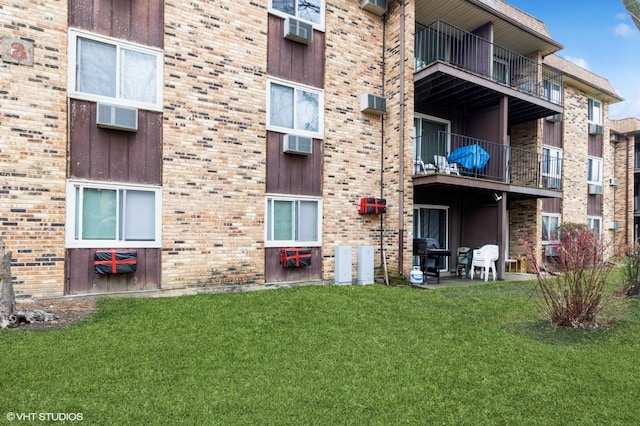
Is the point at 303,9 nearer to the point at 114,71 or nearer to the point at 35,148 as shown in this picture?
the point at 114,71

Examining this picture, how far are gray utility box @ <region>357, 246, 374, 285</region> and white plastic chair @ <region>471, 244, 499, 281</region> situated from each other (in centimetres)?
346

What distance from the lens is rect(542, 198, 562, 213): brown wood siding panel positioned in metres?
14.9

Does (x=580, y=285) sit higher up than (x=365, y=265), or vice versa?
(x=580, y=285)

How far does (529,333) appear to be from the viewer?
5.26 m

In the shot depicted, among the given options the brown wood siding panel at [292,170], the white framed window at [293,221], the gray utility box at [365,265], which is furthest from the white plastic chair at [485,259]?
the brown wood siding panel at [292,170]

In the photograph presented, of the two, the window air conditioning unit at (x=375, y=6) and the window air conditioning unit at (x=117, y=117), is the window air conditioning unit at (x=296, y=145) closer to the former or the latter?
the window air conditioning unit at (x=117, y=117)

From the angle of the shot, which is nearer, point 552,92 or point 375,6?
point 375,6

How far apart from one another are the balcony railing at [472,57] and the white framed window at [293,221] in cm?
536

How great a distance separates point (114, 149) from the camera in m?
6.92

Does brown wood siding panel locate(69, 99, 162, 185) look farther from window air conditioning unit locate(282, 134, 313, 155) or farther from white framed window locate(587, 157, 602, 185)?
white framed window locate(587, 157, 602, 185)

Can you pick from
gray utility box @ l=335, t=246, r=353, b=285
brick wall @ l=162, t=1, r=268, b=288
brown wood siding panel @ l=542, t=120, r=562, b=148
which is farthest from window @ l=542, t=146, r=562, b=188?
brick wall @ l=162, t=1, r=268, b=288

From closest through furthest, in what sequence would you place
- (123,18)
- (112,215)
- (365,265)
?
1. (112,215)
2. (123,18)
3. (365,265)

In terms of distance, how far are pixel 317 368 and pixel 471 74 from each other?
9.28m

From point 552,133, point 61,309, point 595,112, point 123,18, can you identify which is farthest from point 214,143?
point 595,112
